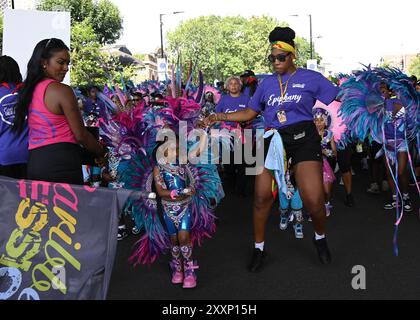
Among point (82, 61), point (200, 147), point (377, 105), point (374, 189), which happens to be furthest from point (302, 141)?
point (82, 61)

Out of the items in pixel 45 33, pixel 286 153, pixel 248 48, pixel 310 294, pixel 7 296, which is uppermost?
pixel 248 48

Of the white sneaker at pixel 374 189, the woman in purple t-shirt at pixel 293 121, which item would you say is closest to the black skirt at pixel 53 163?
the woman in purple t-shirt at pixel 293 121

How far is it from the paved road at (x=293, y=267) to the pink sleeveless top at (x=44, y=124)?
4.19 ft

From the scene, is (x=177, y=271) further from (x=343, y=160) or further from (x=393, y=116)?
(x=343, y=160)

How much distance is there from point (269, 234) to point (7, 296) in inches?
121

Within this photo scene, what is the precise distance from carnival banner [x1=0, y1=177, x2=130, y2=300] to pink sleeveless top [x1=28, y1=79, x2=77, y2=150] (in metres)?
0.37

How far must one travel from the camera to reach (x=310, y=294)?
3.45m

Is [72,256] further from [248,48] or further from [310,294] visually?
[248,48]

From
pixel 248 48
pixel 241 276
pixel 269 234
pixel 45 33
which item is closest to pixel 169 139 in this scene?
pixel 241 276

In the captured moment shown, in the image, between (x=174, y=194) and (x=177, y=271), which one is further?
(x=177, y=271)

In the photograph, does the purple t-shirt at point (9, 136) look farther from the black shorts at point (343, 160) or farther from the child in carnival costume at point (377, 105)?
the black shorts at point (343, 160)

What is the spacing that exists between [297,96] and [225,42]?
5398 cm

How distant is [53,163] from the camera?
9.65 ft

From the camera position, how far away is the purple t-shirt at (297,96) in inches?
154
